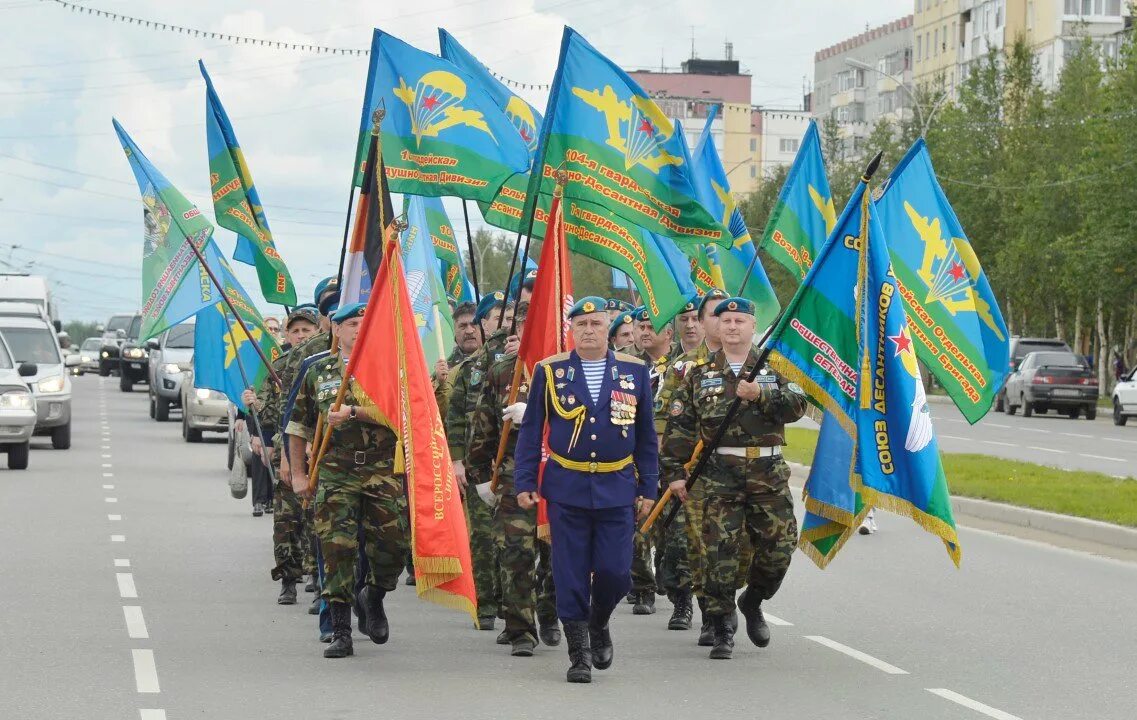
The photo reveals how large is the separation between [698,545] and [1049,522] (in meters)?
8.01

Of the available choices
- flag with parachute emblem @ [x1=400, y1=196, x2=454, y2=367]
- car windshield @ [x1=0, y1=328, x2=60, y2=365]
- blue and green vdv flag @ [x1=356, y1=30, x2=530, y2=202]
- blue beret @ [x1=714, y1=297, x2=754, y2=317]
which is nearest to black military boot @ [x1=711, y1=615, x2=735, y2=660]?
blue beret @ [x1=714, y1=297, x2=754, y2=317]

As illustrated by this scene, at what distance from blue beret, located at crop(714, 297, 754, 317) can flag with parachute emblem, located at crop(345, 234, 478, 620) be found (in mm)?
1569

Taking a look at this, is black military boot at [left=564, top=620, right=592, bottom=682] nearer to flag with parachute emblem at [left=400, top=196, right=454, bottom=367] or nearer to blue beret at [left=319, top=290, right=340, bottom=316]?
blue beret at [left=319, top=290, right=340, bottom=316]

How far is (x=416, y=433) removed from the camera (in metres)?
10.2

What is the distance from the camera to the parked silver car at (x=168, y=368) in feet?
125

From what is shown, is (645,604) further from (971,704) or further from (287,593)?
(971,704)

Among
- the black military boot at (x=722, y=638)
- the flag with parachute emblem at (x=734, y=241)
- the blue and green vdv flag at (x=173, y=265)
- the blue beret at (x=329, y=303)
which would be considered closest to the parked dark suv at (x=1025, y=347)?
the flag with parachute emblem at (x=734, y=241)

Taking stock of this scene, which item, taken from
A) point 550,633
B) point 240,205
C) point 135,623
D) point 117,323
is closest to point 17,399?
point 240,205

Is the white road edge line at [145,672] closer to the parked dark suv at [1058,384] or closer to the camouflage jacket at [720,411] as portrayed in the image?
the camouflage jacket at [720,411]

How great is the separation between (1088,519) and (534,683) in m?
9.12

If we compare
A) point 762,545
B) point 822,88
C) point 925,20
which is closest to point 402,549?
point 762,545

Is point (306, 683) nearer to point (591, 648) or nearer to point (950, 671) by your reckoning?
point (591, 648)

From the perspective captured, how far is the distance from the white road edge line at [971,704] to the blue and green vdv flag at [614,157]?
3218 millimetres

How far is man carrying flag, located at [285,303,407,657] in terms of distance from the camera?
10.1m
